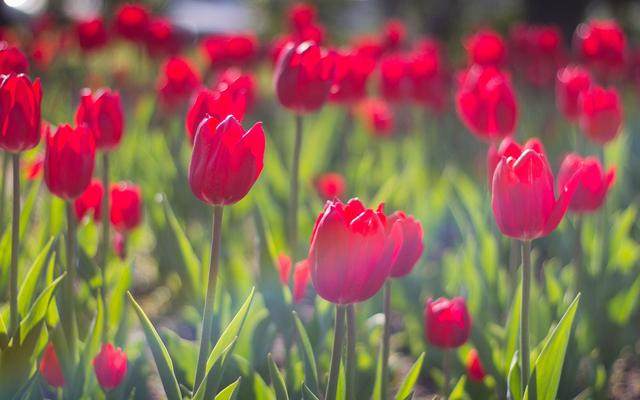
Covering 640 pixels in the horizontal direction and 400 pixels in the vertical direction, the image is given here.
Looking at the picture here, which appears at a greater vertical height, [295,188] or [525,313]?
[295,188]

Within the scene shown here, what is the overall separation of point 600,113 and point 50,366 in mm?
1657

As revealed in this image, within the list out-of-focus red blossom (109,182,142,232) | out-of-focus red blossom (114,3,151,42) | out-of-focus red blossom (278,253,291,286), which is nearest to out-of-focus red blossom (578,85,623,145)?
out-of-focus red blossom (278,253,291,286)

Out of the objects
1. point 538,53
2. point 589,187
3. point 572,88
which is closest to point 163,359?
point 589,187

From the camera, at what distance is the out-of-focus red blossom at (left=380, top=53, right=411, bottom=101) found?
3.61 m

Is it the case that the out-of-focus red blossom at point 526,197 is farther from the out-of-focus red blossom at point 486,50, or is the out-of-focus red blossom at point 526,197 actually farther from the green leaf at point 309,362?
the out-of-focus red blossom at point 486,50

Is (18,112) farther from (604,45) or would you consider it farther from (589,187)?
(604,45)

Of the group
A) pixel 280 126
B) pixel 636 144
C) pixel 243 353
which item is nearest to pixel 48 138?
pixel 243 353

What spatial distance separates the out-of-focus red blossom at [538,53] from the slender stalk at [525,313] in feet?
9.82

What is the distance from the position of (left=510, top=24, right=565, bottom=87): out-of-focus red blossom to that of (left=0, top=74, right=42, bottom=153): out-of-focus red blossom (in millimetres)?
3234

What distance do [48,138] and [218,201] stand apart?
1.38 ft

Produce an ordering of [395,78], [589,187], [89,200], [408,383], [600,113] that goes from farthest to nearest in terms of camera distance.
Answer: [395,78]
[600,113]
[89,200]
[589,187]
[408,383]

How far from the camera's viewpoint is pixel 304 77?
180cm

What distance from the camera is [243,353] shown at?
6.23ft

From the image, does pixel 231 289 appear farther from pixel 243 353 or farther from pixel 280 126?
pixel 280 126
